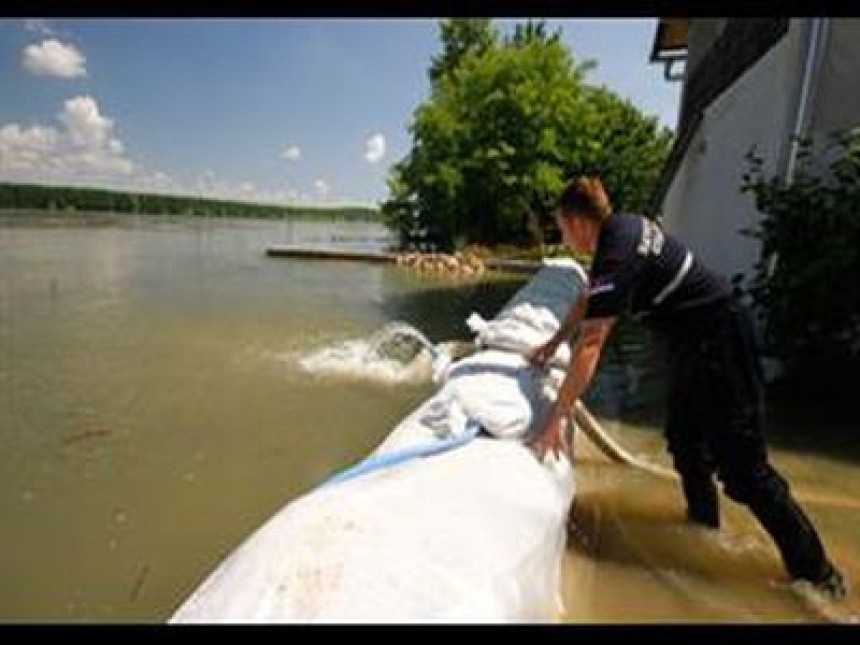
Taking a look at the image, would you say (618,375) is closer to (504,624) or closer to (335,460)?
(335,460)

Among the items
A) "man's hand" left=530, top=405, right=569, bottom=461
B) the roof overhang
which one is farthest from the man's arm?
the roof overhang

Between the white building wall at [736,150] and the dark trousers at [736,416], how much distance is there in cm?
331

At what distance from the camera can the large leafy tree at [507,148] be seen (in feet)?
75.9

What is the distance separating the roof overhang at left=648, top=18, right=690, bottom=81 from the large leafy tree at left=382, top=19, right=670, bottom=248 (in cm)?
771

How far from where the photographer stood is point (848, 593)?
2.56 metres

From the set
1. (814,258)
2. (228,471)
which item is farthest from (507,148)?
(228,471)

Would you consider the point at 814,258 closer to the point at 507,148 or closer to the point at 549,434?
the point at 549,434

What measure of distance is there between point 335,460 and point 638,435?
176 cm

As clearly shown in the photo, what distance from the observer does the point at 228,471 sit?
3828 mm

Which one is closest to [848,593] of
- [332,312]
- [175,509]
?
[175,509]

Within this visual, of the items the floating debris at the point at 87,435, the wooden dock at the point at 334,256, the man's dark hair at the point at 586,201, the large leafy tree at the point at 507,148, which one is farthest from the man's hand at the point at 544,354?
the large leafy tree at the point at 507,148

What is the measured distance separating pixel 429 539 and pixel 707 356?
1.40 metres

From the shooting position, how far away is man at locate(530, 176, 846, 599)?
2.49 m
